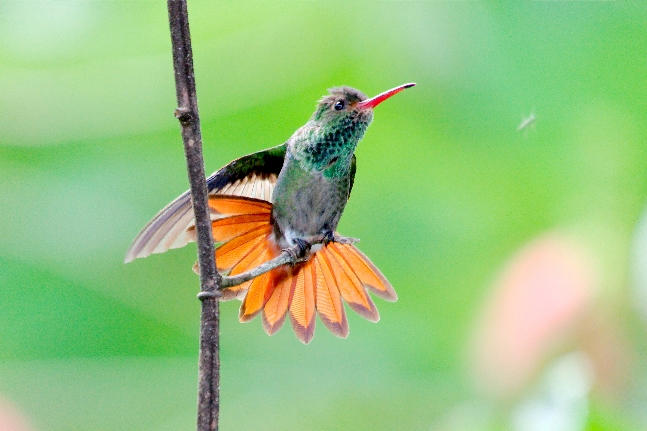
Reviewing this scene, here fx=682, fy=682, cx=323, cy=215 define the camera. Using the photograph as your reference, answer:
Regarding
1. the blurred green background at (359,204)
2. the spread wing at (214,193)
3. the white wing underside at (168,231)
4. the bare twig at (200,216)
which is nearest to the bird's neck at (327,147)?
the spread wing at (214,193)

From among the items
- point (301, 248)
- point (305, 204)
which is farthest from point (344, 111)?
point (301, 248)

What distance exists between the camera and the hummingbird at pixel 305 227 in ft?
4.71

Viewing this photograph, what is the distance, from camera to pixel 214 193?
1.59 m

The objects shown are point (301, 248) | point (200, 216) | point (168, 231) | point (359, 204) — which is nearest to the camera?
point (200, 216)

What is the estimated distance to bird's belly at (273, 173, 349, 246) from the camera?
157 cm

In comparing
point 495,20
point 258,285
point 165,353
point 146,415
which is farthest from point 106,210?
point 495,20

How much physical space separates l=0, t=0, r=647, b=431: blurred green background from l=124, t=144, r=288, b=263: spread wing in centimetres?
50

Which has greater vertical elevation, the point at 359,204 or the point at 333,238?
the point at 359,204

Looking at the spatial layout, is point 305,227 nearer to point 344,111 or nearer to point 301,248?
point 301,248

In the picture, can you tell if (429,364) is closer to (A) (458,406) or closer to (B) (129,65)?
(A) (458,406)

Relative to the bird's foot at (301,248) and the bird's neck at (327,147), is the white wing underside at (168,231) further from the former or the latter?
the bird's neck at (327,147)

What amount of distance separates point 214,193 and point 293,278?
0.28 meters

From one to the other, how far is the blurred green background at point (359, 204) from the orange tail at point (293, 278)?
583 mm

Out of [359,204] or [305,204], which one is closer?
[305,204]
